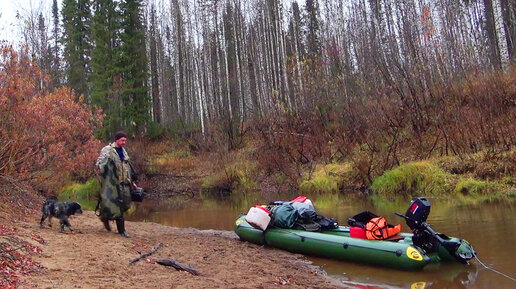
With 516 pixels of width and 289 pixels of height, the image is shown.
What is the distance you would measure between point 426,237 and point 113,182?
492cm

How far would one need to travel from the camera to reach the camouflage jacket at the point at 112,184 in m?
7.03

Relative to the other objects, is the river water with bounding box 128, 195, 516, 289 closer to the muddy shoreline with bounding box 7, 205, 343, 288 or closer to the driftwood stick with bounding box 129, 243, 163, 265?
the muddy shoreline with bounding box 7, 205, 343, 288

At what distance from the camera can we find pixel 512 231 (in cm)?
773

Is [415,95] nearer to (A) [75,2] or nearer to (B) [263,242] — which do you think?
(B) [263,242]

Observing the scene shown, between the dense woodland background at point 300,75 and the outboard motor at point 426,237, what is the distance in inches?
311

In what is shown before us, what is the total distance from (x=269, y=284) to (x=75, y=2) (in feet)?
108

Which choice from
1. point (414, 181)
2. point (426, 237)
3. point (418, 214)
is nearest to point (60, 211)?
point (418, 214)

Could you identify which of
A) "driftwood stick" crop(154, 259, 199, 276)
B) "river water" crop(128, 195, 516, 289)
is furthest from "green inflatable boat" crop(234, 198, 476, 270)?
"driftwood stick" crop(154, 259, 199, 276)

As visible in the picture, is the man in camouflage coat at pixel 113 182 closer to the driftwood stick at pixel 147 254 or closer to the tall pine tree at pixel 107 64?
the driftwood stick at pixel 147 254

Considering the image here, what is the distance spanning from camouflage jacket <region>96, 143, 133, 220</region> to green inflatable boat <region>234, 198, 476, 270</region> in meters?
2.95

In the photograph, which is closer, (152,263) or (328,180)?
(152,263)

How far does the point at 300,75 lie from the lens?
80.3 ft

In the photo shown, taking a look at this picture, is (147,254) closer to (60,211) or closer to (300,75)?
(60,211)

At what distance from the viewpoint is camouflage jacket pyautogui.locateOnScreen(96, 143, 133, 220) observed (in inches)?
277
